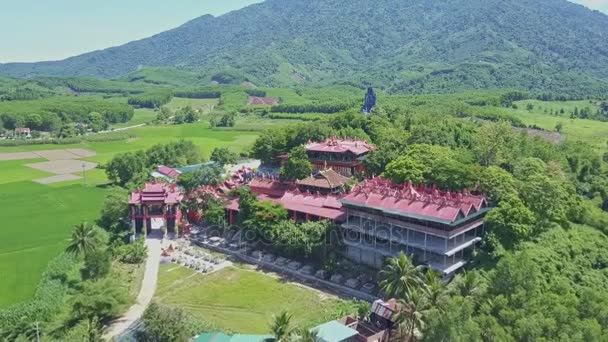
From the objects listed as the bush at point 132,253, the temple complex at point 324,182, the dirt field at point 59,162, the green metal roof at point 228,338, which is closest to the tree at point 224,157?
the dirt field at point 59,162

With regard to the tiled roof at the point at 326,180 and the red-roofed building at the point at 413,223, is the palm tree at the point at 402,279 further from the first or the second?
the tiled roof at the point at 326,180

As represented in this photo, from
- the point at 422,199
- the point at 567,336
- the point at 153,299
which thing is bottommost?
the point at 153,299

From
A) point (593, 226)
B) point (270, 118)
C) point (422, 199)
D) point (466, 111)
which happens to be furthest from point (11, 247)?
point (270, 118)

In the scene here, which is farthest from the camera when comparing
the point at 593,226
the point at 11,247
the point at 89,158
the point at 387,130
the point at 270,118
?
the point at 270,118

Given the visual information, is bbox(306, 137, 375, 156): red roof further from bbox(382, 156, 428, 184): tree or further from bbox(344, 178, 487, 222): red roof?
bbox(344, 178, 487, 222): red roof

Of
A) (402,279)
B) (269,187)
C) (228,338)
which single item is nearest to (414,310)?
(402,279)

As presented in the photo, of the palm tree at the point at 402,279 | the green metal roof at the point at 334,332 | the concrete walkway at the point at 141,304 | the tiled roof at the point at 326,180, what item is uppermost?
the tiled roof at the point at 326,180

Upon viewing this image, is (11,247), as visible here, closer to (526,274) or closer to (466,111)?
(526,274)
